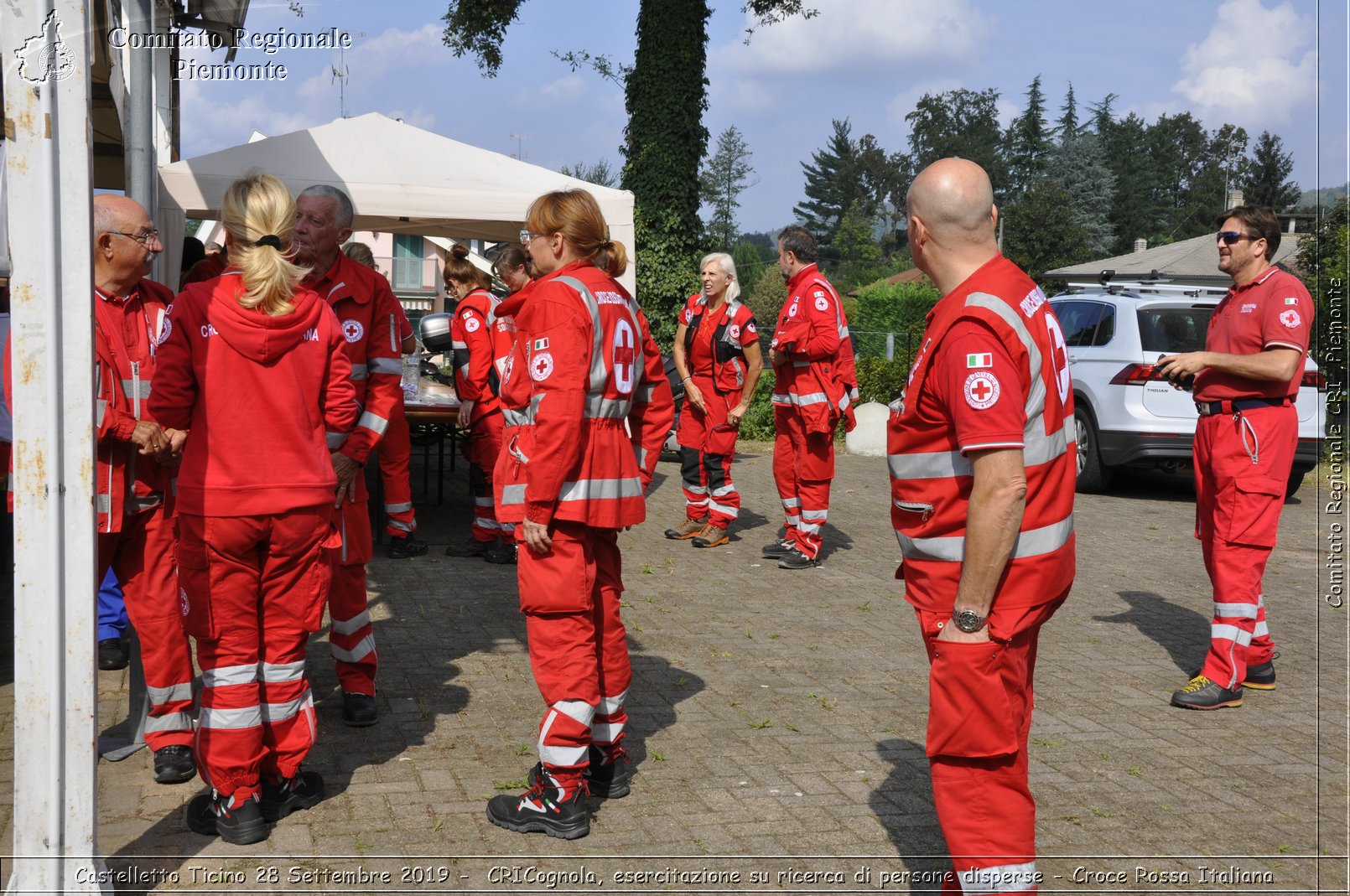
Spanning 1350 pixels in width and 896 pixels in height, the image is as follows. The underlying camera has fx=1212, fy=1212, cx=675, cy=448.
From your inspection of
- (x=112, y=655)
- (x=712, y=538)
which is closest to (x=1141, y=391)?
(x=712, y=538)

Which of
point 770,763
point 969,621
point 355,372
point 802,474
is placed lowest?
point 770,763

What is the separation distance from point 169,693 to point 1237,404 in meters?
4.93

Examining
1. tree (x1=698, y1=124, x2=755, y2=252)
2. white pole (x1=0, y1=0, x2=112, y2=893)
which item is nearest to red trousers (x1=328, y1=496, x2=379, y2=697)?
white pole (x1=0, y1=0, x2=112, y2=893)

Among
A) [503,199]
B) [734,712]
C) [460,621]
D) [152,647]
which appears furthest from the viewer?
[503,199]

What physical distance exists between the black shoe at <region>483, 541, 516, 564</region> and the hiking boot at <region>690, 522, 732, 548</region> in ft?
5.46

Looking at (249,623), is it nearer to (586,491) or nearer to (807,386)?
(586,491)

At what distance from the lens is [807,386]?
876 cm

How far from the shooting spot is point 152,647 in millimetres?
4547

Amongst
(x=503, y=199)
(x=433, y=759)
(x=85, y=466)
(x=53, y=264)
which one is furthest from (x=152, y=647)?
(x=503, y=199)

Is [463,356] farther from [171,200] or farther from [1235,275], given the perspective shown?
[1235,275]

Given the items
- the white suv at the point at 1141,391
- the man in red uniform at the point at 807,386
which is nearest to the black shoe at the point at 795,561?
the man in red uniform at the point at 807,386

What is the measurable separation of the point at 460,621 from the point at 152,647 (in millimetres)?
2562

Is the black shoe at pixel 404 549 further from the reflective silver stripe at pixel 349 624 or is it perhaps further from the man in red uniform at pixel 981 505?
the man in red uniform at pixel 981 505

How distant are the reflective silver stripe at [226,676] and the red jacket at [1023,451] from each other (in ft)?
7.26
